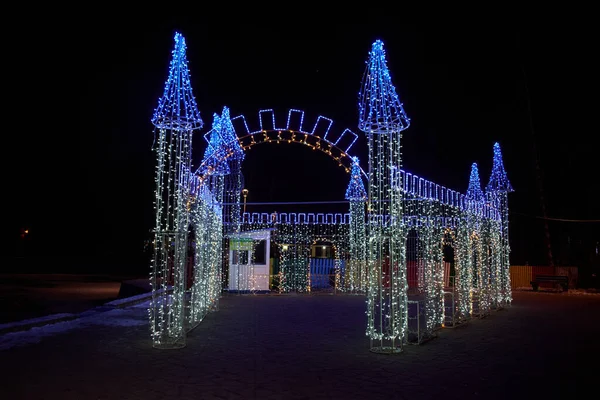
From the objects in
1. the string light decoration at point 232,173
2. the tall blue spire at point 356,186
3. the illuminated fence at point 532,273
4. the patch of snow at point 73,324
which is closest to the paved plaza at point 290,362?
the patch of snow at point 73,324

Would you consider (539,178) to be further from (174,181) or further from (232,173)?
(174,181)

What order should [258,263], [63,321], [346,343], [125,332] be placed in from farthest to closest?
[258,263] < [63,321] < [125,332] < [346,343]

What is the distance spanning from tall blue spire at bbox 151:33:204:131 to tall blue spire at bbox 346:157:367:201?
935 centimetres

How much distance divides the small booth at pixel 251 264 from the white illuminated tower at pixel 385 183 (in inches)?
443

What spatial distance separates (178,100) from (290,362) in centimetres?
470

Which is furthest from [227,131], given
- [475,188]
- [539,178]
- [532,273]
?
[539,178]

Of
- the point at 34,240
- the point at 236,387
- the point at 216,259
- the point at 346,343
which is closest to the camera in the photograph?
the point at 236,387

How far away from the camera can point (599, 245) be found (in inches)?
1134

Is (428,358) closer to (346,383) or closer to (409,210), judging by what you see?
(346,383)

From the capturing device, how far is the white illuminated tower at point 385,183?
28.6ft

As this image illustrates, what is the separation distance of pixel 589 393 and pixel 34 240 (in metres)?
46.6

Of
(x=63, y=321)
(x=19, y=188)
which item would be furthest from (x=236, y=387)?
(x=19, y=188)

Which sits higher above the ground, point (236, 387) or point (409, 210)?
point (409, 210)

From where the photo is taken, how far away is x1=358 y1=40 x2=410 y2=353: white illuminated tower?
8.73 metres
